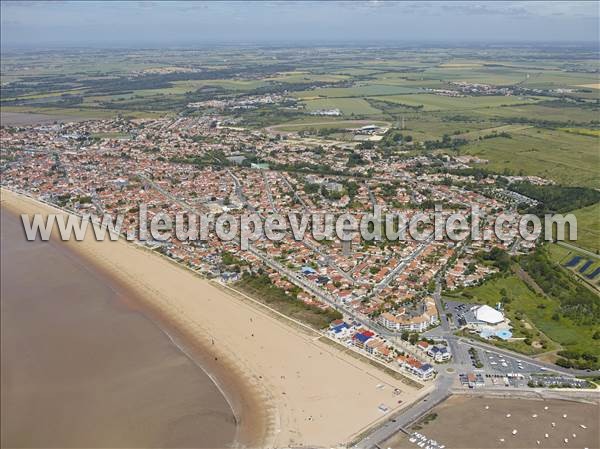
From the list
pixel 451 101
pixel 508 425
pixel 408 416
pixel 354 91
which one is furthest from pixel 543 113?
pixel 408 416

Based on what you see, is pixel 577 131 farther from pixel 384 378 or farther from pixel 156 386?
pixel 156 386

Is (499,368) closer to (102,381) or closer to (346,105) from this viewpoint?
(102,381)

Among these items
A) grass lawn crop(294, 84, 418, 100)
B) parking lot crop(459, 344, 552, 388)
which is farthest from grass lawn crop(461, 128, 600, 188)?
grass lawn crop(294, 84, 418, 100)

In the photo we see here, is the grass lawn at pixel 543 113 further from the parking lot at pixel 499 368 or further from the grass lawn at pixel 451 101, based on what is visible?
the parking lot at pixel 499 368

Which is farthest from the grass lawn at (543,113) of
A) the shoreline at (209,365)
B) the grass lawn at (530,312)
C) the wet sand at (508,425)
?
the wet sand at (508,425)

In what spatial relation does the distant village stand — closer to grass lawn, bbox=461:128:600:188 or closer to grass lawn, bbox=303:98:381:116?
grass lawn, bbox=461:128:600:188

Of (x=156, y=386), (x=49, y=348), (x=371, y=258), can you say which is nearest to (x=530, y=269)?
(x=371, y=258)
